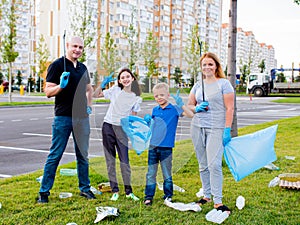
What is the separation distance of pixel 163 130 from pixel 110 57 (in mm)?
957

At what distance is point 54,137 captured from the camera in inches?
187

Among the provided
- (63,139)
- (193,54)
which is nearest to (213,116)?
(193,54)

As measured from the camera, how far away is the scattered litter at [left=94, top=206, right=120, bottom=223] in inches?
161

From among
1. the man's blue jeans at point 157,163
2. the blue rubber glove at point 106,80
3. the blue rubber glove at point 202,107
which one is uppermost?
the blue rubber glove at point 106,80

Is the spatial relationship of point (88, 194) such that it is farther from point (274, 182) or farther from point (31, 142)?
point (31, 142)

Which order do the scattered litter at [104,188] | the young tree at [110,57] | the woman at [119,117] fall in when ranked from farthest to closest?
1. the scattered litter at [104,188]
2. the woman at [119,117]
3. the young tree at [110,57]

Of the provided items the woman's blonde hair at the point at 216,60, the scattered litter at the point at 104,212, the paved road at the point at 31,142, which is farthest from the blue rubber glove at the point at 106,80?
the scattered litter at the point at 104,212

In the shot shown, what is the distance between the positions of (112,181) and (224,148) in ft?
4.35

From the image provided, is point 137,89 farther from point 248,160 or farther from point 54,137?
point 248,160

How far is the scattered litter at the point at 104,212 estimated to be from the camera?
13.5 feet

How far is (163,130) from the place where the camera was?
4219 mm

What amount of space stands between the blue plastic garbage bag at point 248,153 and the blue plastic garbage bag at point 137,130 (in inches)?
39.3

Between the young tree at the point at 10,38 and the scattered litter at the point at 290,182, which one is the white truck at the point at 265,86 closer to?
the young tree at the point at 10,38

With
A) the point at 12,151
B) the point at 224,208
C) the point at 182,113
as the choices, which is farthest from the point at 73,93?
the point at 12,151
